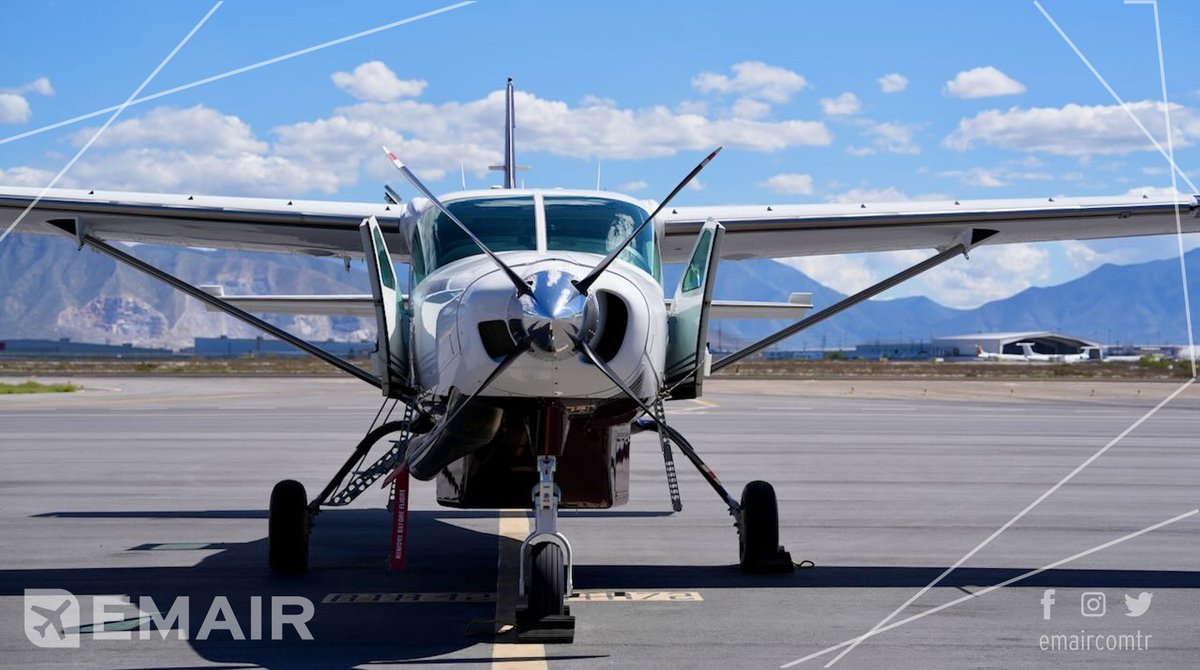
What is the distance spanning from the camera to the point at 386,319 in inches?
328

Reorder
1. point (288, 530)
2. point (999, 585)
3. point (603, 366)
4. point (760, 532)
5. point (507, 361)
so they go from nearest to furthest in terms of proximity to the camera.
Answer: point (507, 361), point (603, 366), point (999, 585), point (288, 530), point (760, 532)

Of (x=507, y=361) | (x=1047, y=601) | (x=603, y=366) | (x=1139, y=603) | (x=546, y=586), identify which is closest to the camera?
(x=507, y=361)

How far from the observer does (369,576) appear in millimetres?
9180

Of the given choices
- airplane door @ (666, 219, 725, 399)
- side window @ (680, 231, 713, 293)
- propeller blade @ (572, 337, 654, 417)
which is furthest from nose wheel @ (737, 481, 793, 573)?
propeller blade @ (572, 337, 654, 417)

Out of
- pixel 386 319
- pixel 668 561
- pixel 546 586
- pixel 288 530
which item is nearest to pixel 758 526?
pixel 668 561

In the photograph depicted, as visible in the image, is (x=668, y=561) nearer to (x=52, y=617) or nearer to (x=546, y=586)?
(x=546, y=586)

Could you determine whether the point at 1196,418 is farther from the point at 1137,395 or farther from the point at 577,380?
the point at 577,380

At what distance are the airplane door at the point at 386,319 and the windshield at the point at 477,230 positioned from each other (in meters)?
0.28

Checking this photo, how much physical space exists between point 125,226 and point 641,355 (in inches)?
224

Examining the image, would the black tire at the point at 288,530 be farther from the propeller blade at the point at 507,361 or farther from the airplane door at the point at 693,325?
the airplane door at the point at 693,325

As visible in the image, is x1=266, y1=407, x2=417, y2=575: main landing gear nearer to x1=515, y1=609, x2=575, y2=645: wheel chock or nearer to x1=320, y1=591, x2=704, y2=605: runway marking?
x1=320, y1=591, x2=704, y2=605: runway marking

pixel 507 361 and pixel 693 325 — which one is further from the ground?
pixel 693 325

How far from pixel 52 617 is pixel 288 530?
1.92 metres

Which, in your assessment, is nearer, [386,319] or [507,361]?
[507,361]
